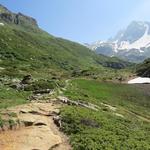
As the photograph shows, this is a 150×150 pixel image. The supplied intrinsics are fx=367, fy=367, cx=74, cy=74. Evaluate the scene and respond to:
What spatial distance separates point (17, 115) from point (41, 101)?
10330 mm

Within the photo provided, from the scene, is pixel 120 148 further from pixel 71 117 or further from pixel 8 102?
pixel 8 102

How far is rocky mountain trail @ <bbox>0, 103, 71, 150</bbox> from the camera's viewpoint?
29.1 meters

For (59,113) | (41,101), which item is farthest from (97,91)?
(59,113)

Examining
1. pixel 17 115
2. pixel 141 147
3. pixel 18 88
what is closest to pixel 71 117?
pixel 17 115

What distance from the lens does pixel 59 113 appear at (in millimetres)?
38625

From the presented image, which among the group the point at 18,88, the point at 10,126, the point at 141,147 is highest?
the point at 18,88

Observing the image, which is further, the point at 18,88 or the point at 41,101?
the point at 18,88

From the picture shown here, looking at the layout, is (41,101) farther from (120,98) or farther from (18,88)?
(120,98)

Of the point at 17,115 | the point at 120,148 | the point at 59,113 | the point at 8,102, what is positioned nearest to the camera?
the point at 120,148

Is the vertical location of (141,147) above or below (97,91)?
below

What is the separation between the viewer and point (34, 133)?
31.6 meters

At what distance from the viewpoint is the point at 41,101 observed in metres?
45.6

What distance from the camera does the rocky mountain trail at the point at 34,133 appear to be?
95.4 ft

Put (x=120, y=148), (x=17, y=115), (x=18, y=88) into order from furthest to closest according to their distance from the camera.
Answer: (x=18, y=88), (x=17, y=115), (x=120, y=148)
